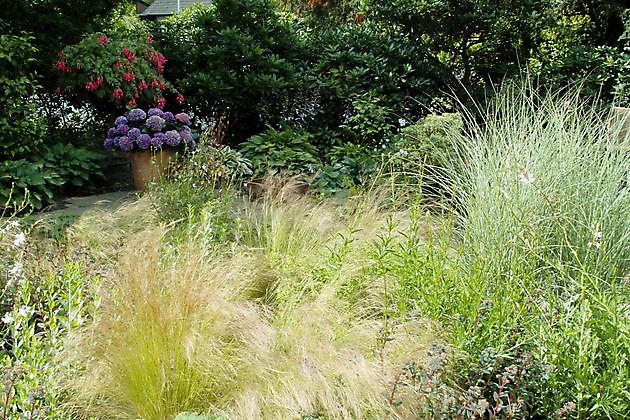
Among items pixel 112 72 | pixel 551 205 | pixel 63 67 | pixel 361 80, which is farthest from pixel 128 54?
pixel 551 205

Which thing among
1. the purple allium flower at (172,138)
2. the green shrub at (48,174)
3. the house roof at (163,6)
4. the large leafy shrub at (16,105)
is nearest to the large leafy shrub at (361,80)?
the purple allium flower at (172,138)

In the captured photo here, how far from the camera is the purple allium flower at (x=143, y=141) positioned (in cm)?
475

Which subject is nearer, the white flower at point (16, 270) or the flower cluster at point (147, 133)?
the white flower at point (16, 270)

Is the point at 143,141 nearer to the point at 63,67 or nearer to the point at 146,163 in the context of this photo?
the point at 146,163

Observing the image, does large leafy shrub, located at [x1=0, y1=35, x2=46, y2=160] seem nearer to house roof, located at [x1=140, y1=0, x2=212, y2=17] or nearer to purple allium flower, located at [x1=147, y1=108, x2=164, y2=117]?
purple allium flower, located at [x1=147, y1=108, x2=164, y2=117]

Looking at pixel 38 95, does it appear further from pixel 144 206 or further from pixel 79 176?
pixel 144 206

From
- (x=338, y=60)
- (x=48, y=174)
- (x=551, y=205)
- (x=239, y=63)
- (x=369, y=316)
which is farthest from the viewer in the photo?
(x=338, y=60)

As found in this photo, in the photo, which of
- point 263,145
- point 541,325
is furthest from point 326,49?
point 541,325

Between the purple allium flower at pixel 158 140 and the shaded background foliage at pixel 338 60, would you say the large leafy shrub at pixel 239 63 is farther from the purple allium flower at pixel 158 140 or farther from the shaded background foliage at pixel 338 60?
the purple allium flower at pixel 158 140

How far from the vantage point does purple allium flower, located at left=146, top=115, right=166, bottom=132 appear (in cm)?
482

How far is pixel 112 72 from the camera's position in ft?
16.4

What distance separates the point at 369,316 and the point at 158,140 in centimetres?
289

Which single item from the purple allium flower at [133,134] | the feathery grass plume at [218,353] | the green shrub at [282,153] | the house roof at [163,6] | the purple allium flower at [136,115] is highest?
the house roof at [163,6]

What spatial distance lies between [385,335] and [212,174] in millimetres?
2106
